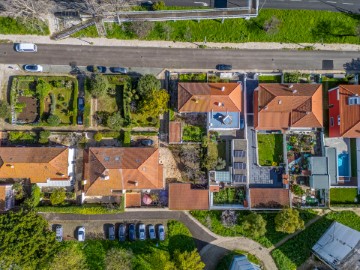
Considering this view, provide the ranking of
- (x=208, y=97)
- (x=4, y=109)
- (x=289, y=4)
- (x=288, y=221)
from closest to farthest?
(x=288, y=221), (x=4, y=109), (x=208, y=97), (x=289, y=4)

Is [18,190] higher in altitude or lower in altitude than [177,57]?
lower

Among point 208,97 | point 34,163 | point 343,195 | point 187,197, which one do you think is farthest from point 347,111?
point 34,163

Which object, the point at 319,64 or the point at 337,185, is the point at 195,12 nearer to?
the point at 319,64

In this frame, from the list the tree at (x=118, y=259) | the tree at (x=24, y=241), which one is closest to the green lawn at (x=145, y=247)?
the tree at (x=118, y=259)

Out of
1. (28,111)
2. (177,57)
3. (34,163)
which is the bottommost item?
(34,163)

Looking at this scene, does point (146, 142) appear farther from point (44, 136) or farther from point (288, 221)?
point (288, 221)

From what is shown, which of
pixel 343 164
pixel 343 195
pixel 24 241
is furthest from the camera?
pixel 343 164

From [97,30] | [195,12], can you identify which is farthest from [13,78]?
[195,12]
